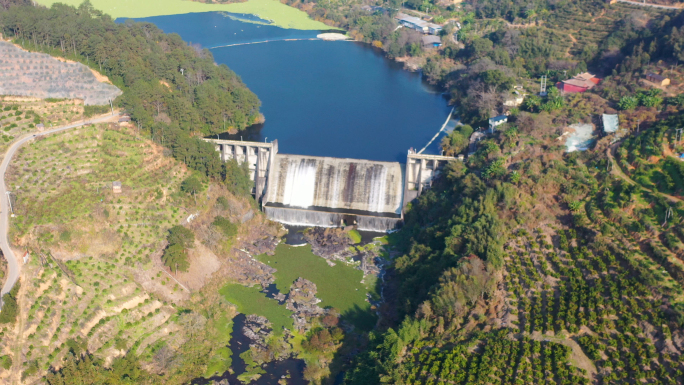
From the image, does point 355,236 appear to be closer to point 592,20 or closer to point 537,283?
point 537,283

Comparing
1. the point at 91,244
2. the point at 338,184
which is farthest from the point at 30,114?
the point at 338,184

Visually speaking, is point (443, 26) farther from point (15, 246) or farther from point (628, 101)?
point (15, 246)

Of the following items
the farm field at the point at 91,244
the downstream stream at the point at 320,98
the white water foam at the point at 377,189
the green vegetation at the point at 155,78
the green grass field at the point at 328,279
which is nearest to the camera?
the farm field at the point at 91,244

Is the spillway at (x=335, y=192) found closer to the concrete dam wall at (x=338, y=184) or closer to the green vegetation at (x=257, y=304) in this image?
the concrete dam wall at (x=338, y=184)

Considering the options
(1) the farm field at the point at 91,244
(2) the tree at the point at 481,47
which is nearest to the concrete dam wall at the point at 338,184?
(1) the farm field at the point at 91,244

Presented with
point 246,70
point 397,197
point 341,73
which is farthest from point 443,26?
point 397,197

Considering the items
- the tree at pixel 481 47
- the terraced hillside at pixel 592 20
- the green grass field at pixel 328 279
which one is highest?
the terraced hillside at pixel 592 20
